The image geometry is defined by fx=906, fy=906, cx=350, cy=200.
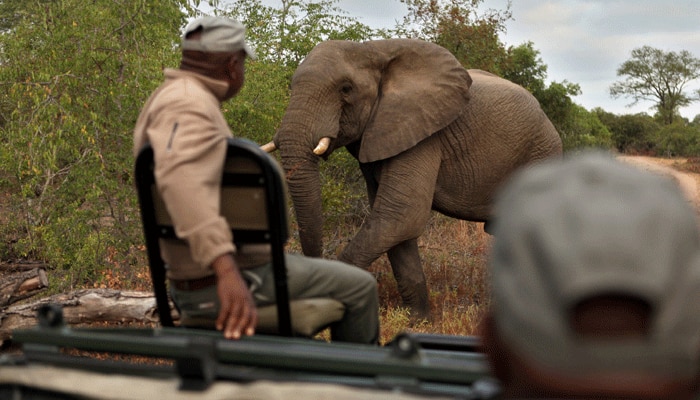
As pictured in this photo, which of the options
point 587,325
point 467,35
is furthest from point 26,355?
point 467,35

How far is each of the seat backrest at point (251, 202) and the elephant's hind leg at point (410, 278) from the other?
5.37 metres

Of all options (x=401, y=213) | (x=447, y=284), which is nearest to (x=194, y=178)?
(x=401, y=213)

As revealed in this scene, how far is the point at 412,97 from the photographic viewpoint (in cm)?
807

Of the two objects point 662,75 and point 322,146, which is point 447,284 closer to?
point 322,146

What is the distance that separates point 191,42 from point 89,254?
15.4ft

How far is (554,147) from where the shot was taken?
29.8 feet

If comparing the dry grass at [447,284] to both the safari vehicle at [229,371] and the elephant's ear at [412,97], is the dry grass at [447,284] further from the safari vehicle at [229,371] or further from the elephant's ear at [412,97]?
the safari vehicle at [229,371]

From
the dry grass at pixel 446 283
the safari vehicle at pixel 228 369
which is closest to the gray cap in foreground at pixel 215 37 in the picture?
the safari vehicle at pixel 228 369

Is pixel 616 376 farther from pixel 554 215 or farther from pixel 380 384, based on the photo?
pixel 380 384

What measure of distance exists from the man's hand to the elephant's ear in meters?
5.21

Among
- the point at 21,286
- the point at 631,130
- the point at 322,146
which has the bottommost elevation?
the point at 631,130

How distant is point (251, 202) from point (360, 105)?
5124 millimetres

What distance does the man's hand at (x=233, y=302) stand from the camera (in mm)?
2535

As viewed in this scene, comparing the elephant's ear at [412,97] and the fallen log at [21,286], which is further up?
the elephant's ear at [412,97]
